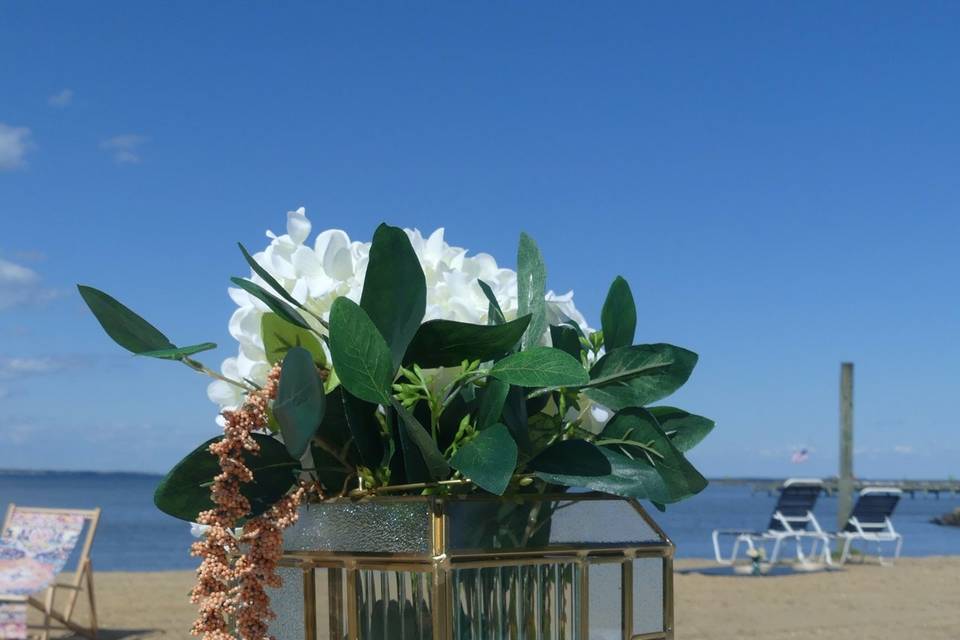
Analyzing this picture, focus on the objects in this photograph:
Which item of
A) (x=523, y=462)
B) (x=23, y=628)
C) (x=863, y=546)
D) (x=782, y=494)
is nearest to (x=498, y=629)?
(x=523, y=462)

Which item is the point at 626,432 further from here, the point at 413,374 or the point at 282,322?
the point at 282,322

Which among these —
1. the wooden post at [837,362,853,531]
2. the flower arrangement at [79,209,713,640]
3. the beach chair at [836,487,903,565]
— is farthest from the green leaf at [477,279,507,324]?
the wooden post at [837,362,853,531]

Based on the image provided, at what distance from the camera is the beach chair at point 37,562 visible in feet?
21.2

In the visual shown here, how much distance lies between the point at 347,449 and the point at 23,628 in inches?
249

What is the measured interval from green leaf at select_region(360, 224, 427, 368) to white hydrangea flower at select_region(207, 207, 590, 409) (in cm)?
7

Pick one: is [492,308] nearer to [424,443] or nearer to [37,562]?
[424,443]

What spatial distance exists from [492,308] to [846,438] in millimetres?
14873

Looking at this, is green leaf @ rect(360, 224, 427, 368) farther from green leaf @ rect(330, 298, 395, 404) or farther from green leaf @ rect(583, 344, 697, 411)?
green leaf @ rect(583, 344, 697, 411)

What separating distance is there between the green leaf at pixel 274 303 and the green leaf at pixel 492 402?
141 mm

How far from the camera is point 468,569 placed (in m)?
0.81

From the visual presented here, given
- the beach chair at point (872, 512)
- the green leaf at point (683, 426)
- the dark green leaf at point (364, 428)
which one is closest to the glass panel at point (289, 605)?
the dark green leaf at point (364, 428)

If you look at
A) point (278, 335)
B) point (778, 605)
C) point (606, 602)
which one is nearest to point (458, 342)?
point (278, 335)

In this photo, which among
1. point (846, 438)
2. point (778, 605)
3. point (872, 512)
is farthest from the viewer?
point (846, 438)

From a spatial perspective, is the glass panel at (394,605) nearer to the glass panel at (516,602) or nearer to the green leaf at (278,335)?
the glass panel at (516,602)
